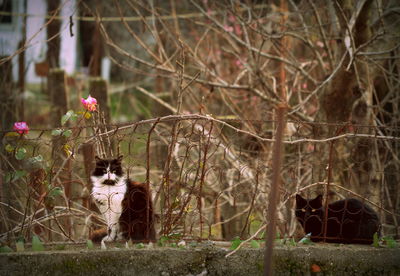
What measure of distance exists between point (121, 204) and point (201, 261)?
0.86 metres

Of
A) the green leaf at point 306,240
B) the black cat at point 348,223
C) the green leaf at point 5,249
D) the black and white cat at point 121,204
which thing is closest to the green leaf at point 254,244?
the green leaf at point 306,240

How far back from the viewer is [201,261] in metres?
4.16

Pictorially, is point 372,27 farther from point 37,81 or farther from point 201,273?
point 37,81

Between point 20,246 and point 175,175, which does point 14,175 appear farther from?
point 175,175

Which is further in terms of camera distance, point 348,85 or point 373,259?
point 348,85

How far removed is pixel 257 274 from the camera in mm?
4168

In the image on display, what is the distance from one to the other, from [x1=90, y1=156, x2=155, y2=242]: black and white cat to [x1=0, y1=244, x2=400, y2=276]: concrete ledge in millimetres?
394

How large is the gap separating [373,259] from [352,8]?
3.57 meters

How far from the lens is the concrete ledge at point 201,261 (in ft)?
13.0

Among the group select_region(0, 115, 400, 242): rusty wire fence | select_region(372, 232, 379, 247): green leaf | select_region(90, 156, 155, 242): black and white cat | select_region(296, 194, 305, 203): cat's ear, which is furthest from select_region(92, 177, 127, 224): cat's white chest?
select_region(372, 232, 379, 247): green leaf

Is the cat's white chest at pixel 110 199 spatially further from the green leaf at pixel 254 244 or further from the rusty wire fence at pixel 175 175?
the green leaf at pixel 254 244

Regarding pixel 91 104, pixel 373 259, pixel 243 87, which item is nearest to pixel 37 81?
pixel 243 87

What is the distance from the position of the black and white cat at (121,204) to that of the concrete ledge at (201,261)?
394 millimetres

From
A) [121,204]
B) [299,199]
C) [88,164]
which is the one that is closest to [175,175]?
[88,164]
